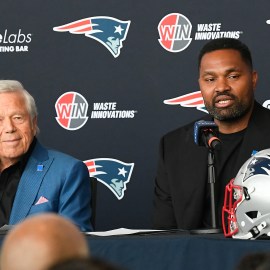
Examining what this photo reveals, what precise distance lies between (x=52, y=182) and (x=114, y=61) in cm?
107

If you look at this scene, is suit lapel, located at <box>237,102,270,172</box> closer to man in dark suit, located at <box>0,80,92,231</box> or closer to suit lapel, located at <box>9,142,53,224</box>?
man in dark suit, located at <box>0,80,92,231</box>

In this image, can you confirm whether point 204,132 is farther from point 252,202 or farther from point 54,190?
point 54,190

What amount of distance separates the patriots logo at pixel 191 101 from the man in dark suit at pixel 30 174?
859mm

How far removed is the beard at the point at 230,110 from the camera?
3.01 meters

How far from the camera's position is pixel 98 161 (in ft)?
12.8

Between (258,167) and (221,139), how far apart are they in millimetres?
770

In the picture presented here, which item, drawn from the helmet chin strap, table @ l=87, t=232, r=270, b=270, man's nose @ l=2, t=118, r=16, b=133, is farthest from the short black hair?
table @ l=87, t=232, r=270, b=270

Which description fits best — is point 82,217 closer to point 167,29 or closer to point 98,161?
point 98,161

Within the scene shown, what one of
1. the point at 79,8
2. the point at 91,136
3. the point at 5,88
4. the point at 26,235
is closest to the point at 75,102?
the point at 91,136

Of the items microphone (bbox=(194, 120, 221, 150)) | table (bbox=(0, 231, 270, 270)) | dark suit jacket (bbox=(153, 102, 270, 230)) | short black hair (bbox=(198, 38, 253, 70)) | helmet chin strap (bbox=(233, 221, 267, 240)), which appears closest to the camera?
table (bbox=(0, 231, 270, 270))

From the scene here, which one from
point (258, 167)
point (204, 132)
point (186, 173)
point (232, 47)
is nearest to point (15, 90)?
point (186, 173)

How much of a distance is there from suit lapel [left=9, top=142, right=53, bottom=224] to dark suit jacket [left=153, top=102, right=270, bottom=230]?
447 millimetres

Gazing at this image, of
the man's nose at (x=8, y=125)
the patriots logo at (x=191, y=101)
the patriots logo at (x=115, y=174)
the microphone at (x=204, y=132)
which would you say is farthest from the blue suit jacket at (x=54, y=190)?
the patriots logo at (x=191, y=101)

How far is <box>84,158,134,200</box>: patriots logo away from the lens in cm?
388
